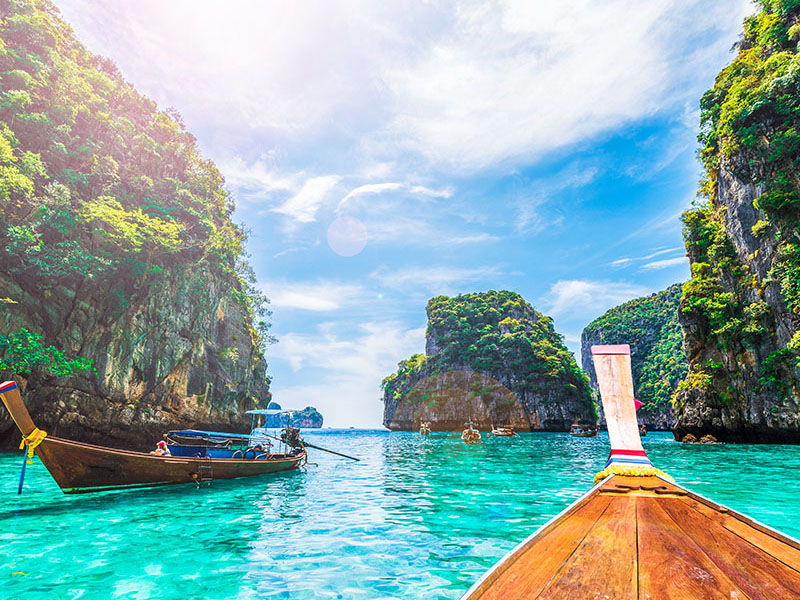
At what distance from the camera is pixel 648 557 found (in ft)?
7.45

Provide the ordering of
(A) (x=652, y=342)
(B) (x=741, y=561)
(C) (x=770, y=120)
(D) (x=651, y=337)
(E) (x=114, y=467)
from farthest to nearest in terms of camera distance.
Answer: (D) (x=651, y=337) < (A) (x=652, y=342) < (C) (x=770, y=120) < (E) (x=114, y=467) < (B) (x=741, y=561)

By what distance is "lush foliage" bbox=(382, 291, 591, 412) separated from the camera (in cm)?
7681

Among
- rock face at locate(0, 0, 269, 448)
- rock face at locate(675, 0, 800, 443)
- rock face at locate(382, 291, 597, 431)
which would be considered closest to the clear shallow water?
rock face at locate(0, 0, 269, 448)

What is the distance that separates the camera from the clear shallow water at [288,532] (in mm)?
Result: 5316

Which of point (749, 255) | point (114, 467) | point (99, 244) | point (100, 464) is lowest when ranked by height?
point (114, 467)

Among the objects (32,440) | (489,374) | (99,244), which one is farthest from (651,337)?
(32,440)

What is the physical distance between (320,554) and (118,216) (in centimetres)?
2415

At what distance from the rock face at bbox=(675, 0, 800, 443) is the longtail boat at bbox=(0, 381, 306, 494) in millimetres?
32755

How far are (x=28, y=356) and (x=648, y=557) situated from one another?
1075 inches

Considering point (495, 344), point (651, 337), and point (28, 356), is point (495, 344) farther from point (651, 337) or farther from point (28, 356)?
point (28, 356)

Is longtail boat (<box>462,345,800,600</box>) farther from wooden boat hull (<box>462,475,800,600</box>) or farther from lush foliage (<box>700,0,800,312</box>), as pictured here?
lush foliage (<box>700,0,800,312</box>)

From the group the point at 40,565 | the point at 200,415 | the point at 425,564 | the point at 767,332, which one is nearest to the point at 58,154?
the point at 200,415

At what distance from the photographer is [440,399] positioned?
8500 centimetres

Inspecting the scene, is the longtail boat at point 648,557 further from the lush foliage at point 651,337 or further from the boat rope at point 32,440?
the lush foliage at point 651,337
